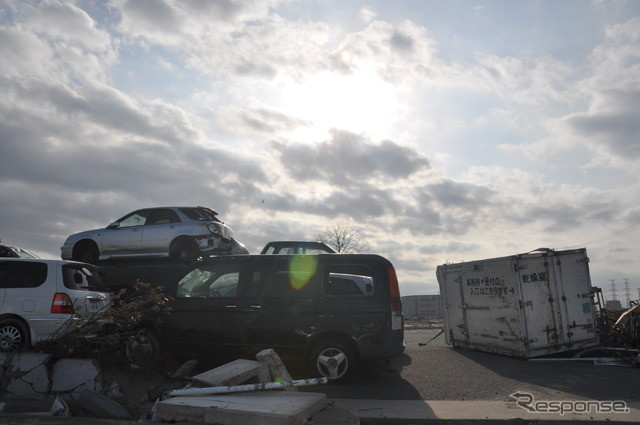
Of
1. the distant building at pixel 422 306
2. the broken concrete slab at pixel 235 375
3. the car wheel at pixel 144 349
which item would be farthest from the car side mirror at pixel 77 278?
the distant building at pixel 422 306

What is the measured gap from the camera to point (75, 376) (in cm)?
668

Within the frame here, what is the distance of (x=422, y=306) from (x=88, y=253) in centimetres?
2231

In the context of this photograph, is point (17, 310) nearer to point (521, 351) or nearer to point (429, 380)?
point (429, 380)

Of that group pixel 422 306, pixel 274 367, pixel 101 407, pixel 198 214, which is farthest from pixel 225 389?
pixel 422 306

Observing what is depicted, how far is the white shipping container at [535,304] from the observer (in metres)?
9.87

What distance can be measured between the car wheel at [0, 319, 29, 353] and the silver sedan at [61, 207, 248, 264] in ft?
14.8

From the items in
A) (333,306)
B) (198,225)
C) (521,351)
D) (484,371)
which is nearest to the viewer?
(333,306)

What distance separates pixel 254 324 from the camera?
799 centimetres

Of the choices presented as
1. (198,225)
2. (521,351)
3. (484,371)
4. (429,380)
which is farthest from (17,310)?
(521,351)

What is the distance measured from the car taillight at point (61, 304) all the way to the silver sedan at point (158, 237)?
4210 millimetres

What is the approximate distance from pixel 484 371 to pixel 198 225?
703 cm

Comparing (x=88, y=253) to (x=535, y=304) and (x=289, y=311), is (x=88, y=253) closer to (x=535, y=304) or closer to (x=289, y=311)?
(x=289, y=311)

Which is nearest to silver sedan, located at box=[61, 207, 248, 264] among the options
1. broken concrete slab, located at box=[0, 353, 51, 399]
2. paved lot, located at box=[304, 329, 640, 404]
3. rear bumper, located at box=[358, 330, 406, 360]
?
paved lot, located at box=[304, 329, 640, 404]

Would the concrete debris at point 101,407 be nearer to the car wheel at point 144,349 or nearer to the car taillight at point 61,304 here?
the car wheel at point 144,349
